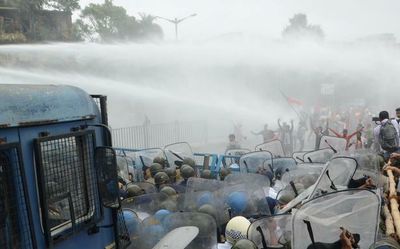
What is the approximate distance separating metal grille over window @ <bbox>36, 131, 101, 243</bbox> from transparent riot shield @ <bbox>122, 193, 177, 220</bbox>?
274 centimetres

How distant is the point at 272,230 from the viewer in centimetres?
482

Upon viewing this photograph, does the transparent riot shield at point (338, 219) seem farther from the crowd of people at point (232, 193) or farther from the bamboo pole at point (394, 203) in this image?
the bamboo pole at point (394, 203)

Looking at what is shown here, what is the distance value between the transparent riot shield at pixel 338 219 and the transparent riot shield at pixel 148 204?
250 centimetres

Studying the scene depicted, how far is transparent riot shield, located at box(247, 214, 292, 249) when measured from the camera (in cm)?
477

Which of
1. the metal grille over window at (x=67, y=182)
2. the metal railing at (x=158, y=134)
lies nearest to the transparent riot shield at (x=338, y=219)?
the metal grille over window at (x=67, y=182)

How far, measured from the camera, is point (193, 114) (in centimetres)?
2470

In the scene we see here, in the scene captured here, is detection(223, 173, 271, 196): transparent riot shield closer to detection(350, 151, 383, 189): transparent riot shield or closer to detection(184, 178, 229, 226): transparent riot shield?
detection(184, 178, 229, 226): transparent riot shield

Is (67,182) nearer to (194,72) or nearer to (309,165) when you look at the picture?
(309,165)

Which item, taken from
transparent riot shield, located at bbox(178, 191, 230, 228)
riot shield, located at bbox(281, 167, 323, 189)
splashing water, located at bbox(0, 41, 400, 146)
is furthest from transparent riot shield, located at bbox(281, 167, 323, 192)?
splashing water, located at bbox(0, 41, 400, 146)

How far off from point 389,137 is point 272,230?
5458 mm

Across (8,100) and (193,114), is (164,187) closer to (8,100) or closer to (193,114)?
(8,100)

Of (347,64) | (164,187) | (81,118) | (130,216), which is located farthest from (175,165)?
(347,64)

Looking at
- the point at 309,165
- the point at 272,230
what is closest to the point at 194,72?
the point at 309,165

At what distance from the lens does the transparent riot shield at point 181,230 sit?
4.57m
